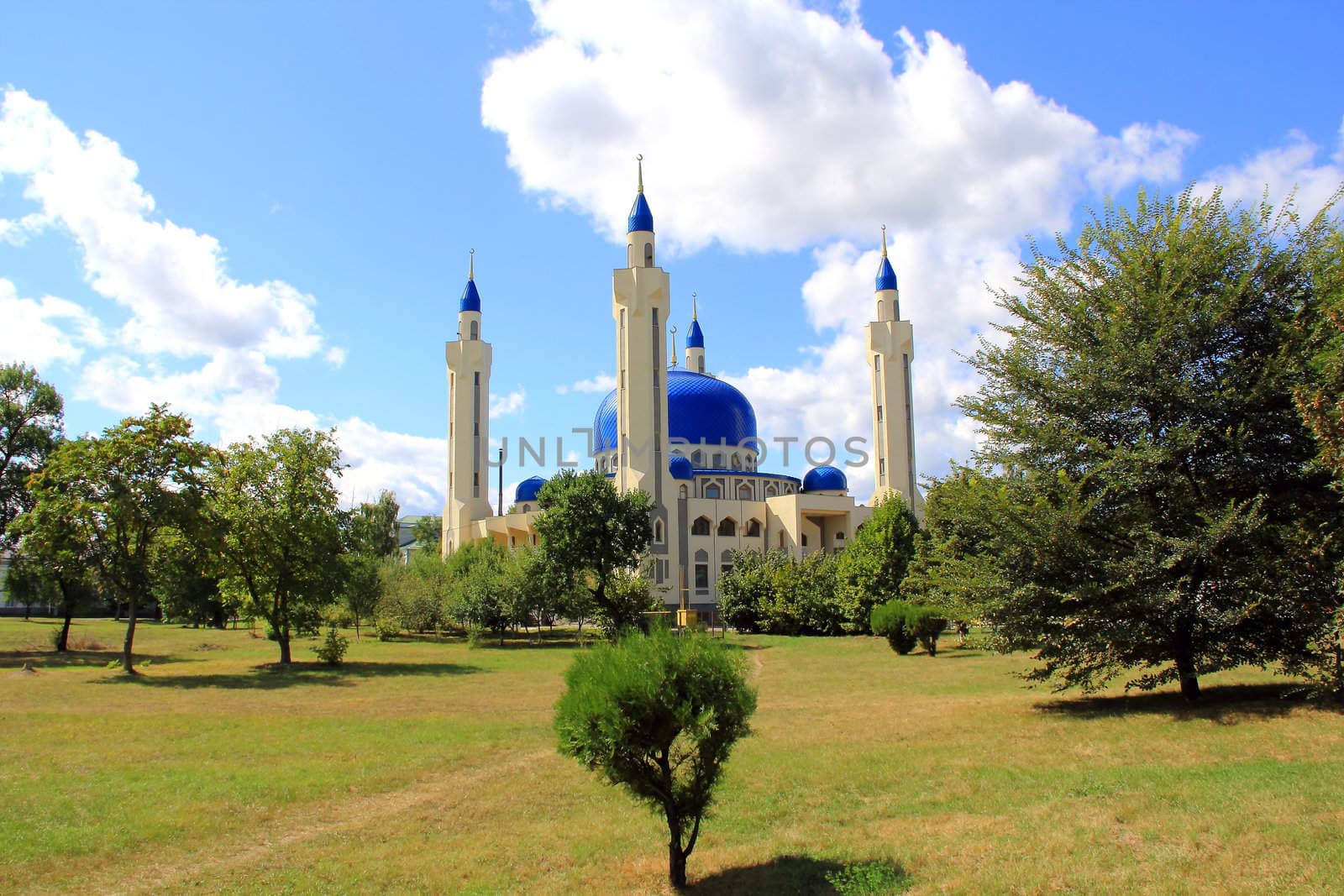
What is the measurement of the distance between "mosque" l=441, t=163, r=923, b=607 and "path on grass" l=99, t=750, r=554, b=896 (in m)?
30.2

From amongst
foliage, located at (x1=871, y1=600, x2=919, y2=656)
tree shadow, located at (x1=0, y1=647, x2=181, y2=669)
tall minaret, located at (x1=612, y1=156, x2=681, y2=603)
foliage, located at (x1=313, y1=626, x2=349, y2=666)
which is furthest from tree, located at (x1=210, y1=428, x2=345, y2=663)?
tall minaret, located at (x1=612, y1=156, x2=681, y2=603)

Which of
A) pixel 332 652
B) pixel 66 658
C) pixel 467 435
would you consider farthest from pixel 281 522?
pixel 467 435

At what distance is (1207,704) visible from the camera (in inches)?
495

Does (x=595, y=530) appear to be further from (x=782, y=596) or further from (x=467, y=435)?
(x=467, y=435)

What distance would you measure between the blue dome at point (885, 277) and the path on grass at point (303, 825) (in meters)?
47.0

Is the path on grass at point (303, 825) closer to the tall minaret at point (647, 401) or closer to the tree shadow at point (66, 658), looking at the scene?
the tree shadow at point (66, 658)

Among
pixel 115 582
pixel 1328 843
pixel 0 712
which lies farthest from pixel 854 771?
pixel 115 582

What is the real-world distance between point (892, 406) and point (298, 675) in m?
37.7

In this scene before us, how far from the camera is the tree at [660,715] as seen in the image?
694 cm

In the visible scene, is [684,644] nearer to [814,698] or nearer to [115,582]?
[814,698]

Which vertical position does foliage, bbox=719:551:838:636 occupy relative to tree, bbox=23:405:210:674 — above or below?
below

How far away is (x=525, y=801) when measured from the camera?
9844 mm

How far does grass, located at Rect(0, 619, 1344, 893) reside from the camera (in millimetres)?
7152

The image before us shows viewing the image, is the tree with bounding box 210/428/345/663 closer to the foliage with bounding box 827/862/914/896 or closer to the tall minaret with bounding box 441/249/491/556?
the foliage with bounding box 827/862/914/896
